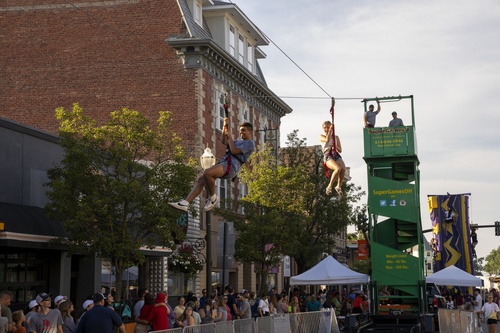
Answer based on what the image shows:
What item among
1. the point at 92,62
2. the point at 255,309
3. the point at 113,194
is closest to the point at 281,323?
the point at 255,309

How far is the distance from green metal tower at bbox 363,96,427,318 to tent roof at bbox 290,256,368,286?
9.91ft

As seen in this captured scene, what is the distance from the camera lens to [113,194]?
2461cm

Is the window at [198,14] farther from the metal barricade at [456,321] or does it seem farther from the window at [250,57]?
the metal barricade at [456,321]

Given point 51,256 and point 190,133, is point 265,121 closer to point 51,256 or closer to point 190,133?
point 190,133

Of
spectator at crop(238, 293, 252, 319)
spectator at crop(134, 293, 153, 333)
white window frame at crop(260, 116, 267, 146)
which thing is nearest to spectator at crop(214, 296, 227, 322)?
spectator at crop(238, 293, 252, 319)

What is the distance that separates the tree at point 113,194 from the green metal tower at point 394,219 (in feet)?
18.0

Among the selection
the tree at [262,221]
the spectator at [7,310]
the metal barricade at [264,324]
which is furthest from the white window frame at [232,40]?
the spectator at [7,310]

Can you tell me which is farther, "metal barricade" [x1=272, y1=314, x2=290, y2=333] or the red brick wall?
the red brick wall

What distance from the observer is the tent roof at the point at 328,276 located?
2922 cm

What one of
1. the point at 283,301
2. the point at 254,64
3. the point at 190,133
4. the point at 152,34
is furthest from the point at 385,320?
the point at 254,64

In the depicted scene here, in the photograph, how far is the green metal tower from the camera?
81.9 feet

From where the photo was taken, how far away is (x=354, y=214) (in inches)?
1834

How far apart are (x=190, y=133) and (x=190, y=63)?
3.28 metres

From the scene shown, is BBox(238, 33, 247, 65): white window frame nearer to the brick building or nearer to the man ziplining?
the brick building
